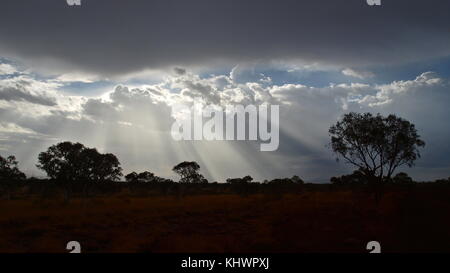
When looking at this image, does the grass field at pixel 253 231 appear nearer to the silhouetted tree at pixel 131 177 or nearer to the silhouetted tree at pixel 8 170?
the silhouetted tree at pixel 8 170

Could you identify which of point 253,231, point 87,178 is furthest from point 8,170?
point 253,231

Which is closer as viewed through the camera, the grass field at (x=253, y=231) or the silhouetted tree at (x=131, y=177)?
the grass field at (x=253, y=231)

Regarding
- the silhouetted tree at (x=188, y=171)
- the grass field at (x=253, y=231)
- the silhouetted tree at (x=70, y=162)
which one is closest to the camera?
the grass field at (x=253, y=231)

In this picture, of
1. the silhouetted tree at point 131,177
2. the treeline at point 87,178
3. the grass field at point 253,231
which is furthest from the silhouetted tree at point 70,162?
the silhouetted tree at point 131,177

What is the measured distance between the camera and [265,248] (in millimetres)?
16625

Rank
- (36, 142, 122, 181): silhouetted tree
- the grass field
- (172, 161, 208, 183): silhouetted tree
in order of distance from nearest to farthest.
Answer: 1. the grass field
2. (36, 142, 122, 181): silhouetted tree
3. (172, 161, 208, 183): silhouetted tree

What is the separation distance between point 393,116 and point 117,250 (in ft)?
92.7

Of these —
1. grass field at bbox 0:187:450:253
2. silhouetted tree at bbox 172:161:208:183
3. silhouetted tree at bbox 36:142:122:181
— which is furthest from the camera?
silhouetted tree at bbox 172:161:208:183

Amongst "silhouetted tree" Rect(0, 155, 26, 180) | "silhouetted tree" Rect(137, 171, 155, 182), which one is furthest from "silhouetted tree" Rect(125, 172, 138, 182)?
"silhouetted tree" Rect(0, 155, 26, 180)

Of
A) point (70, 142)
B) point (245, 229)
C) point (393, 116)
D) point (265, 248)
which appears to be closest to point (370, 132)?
point (393, 116)

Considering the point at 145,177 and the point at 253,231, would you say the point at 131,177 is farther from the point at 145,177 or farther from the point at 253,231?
the point at 253,231

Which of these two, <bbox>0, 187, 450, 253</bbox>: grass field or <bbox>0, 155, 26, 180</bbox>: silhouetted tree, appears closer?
<bbox>0, 187, 450, 253</bbox>: grass field

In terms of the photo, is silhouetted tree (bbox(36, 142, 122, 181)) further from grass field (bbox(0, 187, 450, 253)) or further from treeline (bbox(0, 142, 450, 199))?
grass field (bbox(0, 187, 450, 253))
